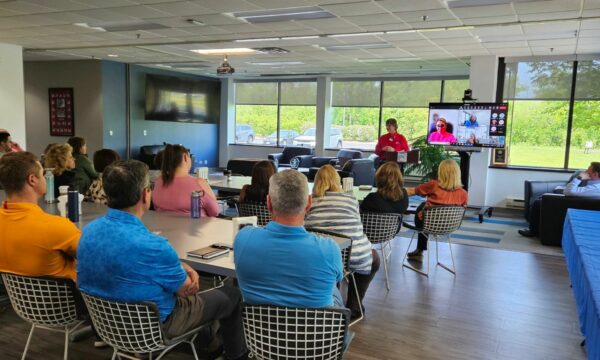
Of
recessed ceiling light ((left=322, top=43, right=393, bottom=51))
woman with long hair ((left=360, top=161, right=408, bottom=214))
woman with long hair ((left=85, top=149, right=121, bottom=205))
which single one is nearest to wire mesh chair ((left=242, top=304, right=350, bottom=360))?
woman with long hair ((left=360, top=161, right=408, bottom=214))

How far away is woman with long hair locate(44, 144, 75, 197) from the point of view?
191 inches

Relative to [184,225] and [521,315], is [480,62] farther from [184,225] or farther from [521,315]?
[184,225]

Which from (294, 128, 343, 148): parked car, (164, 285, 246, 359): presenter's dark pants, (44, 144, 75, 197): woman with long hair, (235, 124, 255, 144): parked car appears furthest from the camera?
(235, 124, 255, 144): parked car

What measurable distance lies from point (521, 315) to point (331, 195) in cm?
200

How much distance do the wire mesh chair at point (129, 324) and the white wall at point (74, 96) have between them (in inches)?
389

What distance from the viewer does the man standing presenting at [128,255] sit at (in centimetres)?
209

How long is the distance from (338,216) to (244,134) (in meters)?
12.2

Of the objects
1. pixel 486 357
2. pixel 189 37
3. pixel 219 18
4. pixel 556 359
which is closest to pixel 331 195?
pixel 486 357

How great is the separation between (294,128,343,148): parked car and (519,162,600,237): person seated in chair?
7164 millimetres

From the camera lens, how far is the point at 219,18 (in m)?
6.33

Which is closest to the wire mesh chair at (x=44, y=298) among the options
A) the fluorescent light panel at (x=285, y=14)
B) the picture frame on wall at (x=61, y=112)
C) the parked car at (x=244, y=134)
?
the fluorescent light panel at (x=285, y=14)

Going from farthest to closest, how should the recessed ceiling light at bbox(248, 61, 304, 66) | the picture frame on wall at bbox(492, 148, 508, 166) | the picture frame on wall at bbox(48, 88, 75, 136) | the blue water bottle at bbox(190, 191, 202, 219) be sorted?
1. the picture frame on wall at bbox(48, 88, 75, 136)
2. the recessed ceiling light at bbox(248, 61, 304, 66)
3. the picture frame on wall at bbox(492, 148, 508, 166)
4. the blue water bottle at bbox(190, 191, 202, 219)

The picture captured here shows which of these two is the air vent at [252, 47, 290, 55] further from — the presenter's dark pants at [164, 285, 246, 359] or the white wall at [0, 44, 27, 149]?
the presenter's dark pants at [164, 285, 246, 359]

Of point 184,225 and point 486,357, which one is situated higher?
point 184,225
